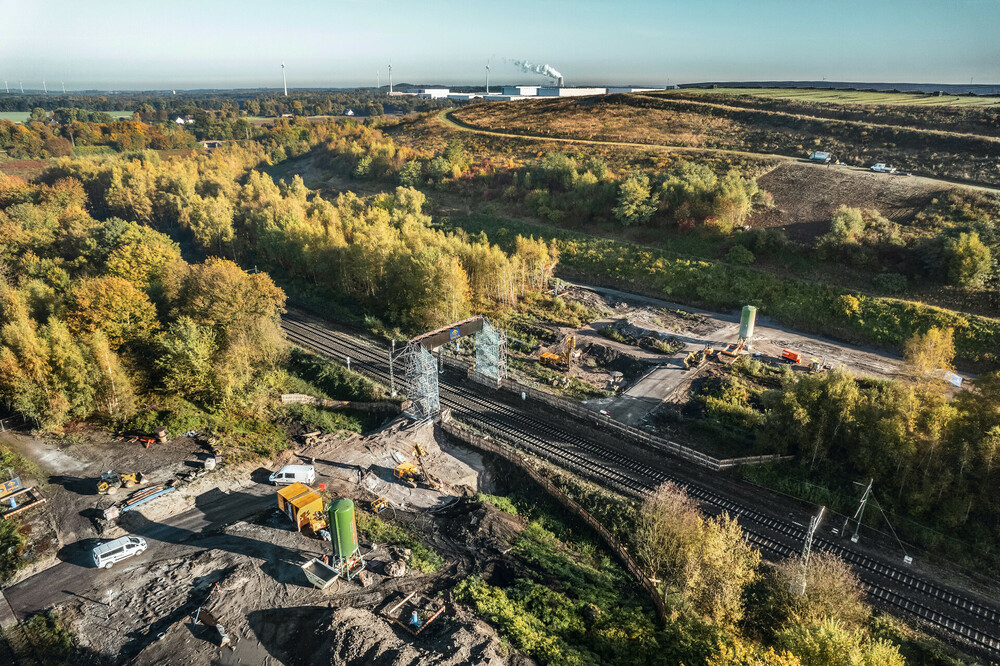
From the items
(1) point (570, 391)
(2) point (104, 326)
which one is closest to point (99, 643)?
(2) point (104, 326)

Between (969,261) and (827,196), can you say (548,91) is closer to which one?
(827,196)

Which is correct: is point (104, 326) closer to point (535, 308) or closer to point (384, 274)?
point (384, 274)

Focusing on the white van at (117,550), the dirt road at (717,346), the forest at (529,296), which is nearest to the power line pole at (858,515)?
the forest at (529,296)

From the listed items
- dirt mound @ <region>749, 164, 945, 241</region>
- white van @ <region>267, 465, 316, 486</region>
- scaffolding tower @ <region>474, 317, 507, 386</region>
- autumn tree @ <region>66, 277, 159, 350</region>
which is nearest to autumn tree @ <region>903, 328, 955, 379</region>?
scaffolding tower @ <region>474, 317, 507, 386</region>

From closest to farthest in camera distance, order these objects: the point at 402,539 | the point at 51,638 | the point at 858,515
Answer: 1. the point at 51,638
2. the point at 402,539
3. the point at 858,515

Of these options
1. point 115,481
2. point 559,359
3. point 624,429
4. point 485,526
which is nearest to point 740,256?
point 559,359

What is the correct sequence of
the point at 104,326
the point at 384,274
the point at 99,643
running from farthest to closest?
the point at 384,274
the point at 104,326
the point at 99,643

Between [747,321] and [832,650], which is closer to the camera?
[832,650]

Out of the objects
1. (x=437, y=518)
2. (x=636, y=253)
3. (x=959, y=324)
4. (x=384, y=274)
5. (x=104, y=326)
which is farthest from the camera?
(x=636, y=253)
